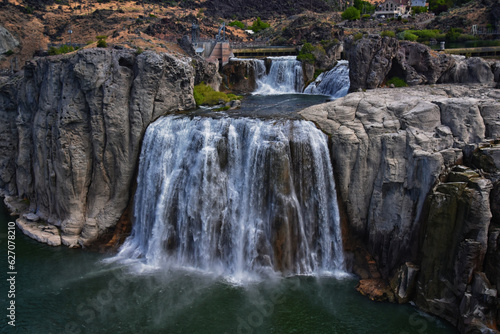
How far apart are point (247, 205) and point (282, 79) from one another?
2553 cm

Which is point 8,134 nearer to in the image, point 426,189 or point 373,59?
point 373,59

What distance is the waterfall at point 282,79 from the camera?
43.7m

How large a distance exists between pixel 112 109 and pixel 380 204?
16727 mm

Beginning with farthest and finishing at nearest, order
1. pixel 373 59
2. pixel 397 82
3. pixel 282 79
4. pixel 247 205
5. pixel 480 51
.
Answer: pixel 282 79
pixel 480 51
pixel 397 82
pixel 373 59
pixel 247 205

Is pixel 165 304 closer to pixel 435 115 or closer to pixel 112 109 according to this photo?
pixel 112 109

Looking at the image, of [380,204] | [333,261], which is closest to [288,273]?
[333,261]

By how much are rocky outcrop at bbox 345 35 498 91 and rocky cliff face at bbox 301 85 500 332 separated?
8.53m

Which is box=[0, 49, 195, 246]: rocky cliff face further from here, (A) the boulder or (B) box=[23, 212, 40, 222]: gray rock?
(A) the boulder

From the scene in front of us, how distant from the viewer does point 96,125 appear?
984 inches

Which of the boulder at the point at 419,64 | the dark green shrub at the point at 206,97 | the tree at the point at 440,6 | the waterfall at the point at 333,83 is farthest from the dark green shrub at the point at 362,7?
the dark green shrub at the point at 206,97

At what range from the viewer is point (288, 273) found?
21156 mm

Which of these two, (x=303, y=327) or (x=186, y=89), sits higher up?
(x=186, y=89)

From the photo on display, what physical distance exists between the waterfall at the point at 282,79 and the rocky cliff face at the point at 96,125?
18408 millimetres

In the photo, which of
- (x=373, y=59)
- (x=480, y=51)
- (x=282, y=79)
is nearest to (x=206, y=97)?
(x=373, y=59)
